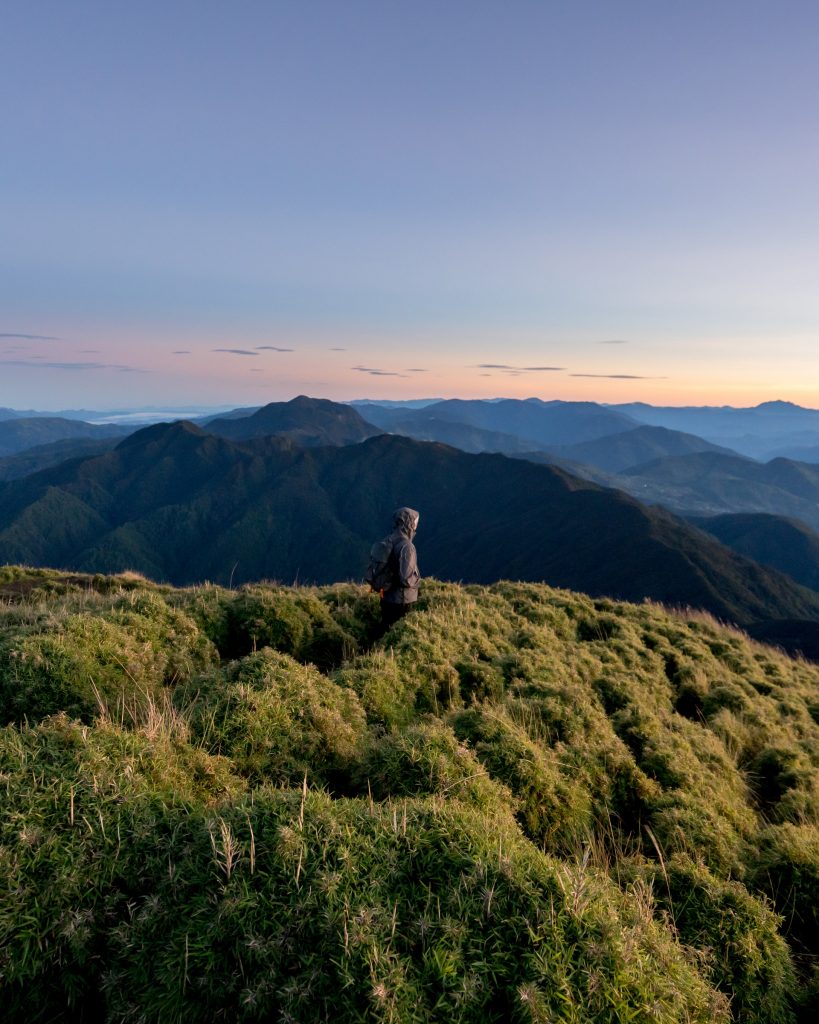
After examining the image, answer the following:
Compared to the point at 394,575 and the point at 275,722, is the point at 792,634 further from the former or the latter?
the point at 275,722

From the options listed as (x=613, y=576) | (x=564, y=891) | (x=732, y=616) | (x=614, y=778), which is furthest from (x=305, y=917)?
(x=613, y=576)

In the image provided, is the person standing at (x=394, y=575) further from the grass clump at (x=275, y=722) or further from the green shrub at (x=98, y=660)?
the grass clump at (x=275, y=722)

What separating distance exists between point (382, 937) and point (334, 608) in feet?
28.7

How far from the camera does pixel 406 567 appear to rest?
1128cm

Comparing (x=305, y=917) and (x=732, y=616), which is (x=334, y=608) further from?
(x=732, y=616)

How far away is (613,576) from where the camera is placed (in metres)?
142

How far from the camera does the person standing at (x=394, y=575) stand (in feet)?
37.0

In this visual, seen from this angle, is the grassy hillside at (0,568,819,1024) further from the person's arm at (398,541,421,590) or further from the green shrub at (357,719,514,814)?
the person's arm at (398,541,421,590)

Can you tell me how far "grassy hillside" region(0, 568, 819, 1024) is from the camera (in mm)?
2725

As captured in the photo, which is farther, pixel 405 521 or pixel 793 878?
pixel 405 521

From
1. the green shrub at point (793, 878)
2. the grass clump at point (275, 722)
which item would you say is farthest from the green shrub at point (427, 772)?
the green shrub at point (793, 878)

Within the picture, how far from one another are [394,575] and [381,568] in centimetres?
32

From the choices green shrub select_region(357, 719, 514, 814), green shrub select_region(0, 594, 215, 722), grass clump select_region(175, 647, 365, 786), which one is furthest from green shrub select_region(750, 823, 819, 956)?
green shrub select_region(0, 594, 215, 722)

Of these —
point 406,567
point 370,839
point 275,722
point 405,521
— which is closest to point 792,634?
point 405,521
